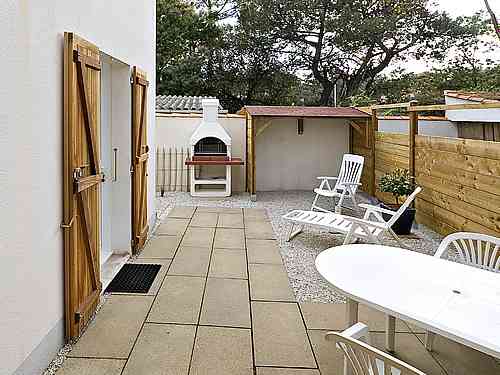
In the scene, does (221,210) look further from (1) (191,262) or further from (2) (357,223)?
(2) (357,223)

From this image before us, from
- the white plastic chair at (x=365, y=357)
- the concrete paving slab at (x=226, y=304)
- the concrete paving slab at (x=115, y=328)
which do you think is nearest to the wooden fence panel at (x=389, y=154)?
the concrete paving slab at (x=226, y=304)

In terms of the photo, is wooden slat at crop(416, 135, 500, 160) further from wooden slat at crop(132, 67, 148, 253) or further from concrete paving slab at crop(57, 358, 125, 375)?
concrete paving slab at crop(57, 358, 125, 375)

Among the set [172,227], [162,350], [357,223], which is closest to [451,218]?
[357,223]

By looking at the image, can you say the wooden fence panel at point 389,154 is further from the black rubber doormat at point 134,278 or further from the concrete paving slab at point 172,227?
the black rubber doormat at point 134,278

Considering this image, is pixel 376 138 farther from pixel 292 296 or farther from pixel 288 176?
pixel 292 296

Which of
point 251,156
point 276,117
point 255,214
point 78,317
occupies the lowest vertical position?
point 78,317

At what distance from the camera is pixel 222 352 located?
11.2 ft

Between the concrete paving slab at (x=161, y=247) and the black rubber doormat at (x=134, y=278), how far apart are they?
38cm

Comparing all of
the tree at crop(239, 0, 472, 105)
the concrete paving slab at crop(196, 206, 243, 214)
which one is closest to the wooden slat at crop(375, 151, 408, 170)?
the concrete paving slab at crop(196, 206, 243, 214)

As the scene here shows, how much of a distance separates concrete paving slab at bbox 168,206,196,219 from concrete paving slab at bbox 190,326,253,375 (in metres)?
4.39

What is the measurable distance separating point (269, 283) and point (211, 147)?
5.73 metres

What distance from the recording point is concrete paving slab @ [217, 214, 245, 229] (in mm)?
7539

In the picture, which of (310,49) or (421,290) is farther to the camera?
(310,49)

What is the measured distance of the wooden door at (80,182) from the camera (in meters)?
3.38
